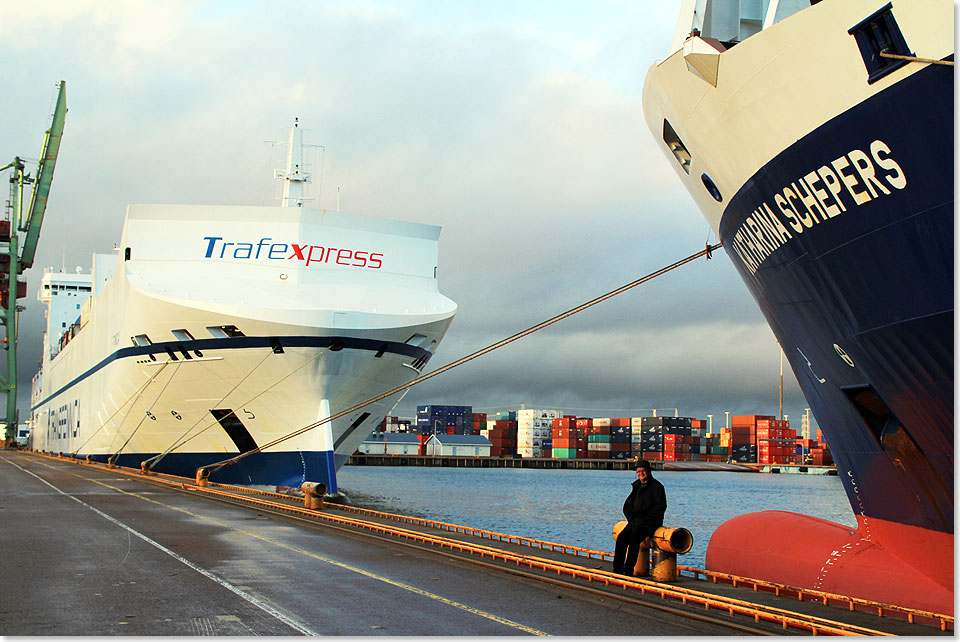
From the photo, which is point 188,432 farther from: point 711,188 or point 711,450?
point 711,450

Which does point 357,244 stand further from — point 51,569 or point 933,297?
point 933,297

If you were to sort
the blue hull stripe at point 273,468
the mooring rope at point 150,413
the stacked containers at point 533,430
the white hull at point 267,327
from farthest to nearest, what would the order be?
the stacked containers at point 533,430
the mooring rope at point 150,413
the blue hull stripe at point 273,468
the white hull at point 267,327

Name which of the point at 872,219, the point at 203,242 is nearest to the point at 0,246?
the point at 203,242

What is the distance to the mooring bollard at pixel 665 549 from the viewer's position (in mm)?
9430

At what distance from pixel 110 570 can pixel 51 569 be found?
2.43 ft

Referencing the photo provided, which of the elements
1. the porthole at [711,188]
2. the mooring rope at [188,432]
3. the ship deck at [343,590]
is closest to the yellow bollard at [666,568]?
the ship deck at [343,590]

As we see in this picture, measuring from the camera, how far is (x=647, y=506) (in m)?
9.42

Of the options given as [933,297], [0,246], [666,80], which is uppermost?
[0,246]

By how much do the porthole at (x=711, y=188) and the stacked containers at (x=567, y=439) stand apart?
163 metres

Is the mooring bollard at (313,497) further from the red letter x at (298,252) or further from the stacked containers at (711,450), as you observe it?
the stacked containers at (711,450)

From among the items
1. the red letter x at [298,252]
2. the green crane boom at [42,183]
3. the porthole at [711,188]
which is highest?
the green crane boom at [42,183]

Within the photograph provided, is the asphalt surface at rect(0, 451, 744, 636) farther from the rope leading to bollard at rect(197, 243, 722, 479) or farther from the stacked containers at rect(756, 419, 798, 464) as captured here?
the stacked containers at rect(756, 419, 798, 464)

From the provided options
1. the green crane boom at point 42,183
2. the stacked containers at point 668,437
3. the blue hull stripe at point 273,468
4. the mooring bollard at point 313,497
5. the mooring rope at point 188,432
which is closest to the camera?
the mooring bollard at point 313,497

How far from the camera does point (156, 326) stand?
25.2 m
